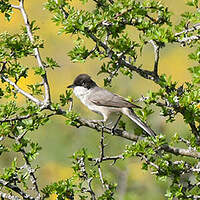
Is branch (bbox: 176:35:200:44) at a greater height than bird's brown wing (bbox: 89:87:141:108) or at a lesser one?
lesser

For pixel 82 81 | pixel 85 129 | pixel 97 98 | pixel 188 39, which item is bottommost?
pixel 188 39

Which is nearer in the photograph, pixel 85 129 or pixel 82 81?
pixel 82 81

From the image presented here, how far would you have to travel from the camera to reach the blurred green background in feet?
19.9

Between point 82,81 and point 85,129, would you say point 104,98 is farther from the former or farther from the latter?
point 85,129

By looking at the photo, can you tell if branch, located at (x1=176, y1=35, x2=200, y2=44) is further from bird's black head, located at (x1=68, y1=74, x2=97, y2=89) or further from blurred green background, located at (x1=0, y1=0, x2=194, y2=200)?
bird's black head, located at (x1=68, y1=74, x2=97, y2=89)

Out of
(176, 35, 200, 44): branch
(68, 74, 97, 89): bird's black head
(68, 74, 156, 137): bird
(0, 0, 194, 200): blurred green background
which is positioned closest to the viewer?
(176, 35, 200, 44): branch

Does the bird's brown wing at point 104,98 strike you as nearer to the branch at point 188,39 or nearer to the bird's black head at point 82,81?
the bird's black head at point 82,81

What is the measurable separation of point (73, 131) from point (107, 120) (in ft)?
11.6

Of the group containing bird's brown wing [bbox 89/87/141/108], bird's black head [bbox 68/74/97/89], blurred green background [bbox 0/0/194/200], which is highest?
blurred green background [bbox 0/0/194/200]

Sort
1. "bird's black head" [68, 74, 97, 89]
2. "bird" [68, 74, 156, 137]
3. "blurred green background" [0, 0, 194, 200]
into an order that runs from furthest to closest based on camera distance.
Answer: "blurred green background" [0, 0, 194, 200], "bird's black head" [68, 74, 97, 89], "bird" [68, 74, 156, 137]

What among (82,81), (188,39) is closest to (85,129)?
(82,81)

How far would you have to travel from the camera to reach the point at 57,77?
10.4 m

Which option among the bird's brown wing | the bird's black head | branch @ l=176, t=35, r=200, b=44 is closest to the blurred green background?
branch @ l=176, t=35, r=200, b=44

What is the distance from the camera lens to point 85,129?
307 inches
